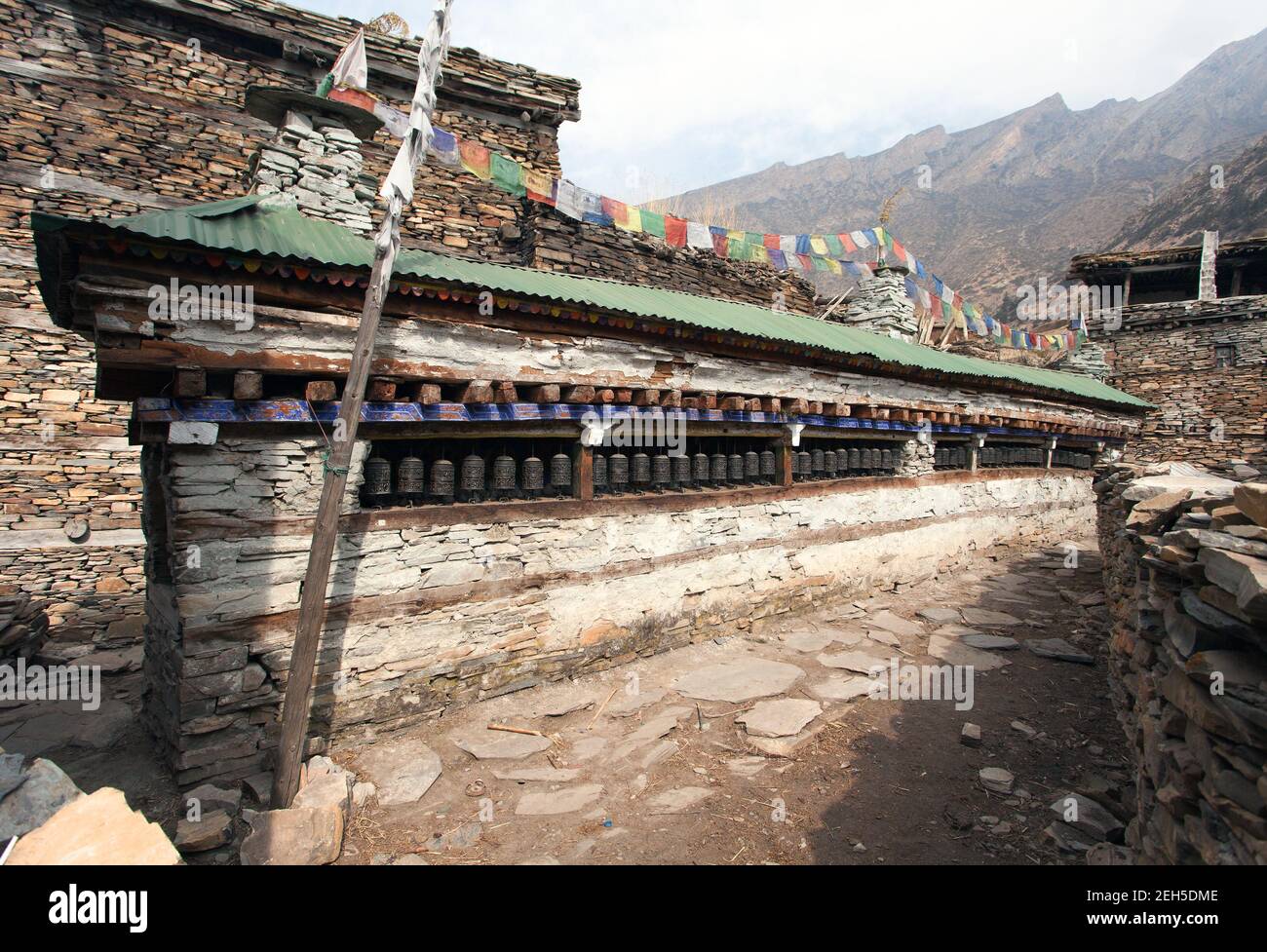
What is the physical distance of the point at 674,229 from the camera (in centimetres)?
1193

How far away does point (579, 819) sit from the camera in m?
4.81

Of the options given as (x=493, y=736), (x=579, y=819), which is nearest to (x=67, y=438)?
(x=493, y=736)

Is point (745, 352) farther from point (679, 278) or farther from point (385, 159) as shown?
point (385, 159)

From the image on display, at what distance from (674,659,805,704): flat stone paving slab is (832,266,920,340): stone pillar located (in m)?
10.3

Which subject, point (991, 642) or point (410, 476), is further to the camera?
point (991, 642)

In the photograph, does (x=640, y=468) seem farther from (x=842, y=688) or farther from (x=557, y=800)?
(x=557, y=800)

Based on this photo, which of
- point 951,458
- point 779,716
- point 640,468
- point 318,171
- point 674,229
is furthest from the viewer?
point 951,458

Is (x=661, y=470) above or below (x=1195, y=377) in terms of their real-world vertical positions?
below

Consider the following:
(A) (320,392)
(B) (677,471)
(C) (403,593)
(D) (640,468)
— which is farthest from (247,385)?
(B) (677,471)

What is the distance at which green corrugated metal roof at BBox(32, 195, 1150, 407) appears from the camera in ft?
16.2

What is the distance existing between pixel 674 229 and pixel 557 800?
34.9 feet

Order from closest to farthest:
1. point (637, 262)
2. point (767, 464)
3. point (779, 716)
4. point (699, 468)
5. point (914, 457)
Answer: point (779, 716) < point (699, 468) < point (767, 464) < point (914, 457) < point (637, 262)

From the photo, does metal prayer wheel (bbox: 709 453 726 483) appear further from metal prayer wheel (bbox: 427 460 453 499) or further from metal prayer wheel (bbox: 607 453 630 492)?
metal prayer wheel (bbox: 427 460 453 499)

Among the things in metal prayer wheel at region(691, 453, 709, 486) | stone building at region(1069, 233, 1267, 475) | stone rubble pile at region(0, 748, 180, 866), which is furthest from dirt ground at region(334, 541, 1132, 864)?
stone building at region(1069, 233, 1267, 475)
